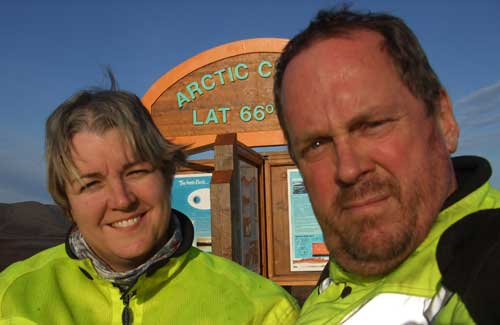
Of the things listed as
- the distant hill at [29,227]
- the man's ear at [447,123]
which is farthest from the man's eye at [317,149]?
the distant hill at [29,227]

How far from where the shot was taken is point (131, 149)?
6.84ft

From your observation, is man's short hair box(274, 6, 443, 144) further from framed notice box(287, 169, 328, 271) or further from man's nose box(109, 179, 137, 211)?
framed notice box(287, 169, 328, 271)

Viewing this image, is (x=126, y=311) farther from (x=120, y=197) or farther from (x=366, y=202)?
(x=366, y=202)

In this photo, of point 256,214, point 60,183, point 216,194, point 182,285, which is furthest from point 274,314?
point 256,214

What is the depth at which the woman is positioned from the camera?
2.04 meters

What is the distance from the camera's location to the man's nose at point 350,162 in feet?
4.90

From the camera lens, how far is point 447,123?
5.56 feet

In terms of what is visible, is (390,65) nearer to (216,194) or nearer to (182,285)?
(182,285)

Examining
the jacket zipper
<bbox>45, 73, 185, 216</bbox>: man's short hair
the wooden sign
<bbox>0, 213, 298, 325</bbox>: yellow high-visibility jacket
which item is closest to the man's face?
<bbox>0, 213, 298, 325</bbox>: yellow high-visibility jacket

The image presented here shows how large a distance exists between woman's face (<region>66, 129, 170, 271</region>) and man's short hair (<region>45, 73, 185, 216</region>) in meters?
0.03

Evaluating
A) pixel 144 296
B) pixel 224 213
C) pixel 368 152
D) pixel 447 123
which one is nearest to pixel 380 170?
pixel 368 152

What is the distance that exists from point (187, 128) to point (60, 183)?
4586mm

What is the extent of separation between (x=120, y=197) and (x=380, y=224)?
3.45 feet

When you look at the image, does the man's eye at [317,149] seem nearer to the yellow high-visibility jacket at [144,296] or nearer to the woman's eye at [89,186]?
the yellow high-visibility jacket at [144,296]
